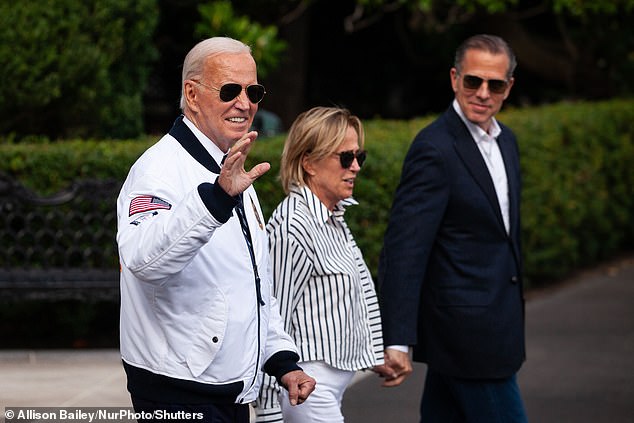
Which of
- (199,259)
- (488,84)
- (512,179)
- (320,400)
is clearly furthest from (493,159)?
(199,259)

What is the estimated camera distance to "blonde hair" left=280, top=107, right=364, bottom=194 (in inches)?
170

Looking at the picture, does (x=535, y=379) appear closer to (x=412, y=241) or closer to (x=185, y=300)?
(x=412, y=241)

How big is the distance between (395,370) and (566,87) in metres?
14.0

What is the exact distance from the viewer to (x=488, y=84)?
460 centimetres

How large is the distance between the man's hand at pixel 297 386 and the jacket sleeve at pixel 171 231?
2.52 feet

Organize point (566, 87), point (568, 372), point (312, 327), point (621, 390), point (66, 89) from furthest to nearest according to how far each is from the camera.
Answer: point (566, 87), point (66, 89), point (568, 372), point (621, 390), point (312, 327)

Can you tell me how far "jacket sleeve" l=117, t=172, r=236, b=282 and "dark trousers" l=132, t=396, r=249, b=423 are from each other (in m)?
0.44

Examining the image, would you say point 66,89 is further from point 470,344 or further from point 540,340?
point 470,344

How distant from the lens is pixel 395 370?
14.4 ft

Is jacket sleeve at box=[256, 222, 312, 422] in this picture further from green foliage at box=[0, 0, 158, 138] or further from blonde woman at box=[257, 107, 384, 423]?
green foliage at box=[0, 0, 158, 138]

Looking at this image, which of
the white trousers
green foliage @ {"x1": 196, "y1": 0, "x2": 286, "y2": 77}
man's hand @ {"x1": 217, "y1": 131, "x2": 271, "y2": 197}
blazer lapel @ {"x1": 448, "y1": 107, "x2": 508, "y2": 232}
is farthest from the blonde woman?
green foliage @ {"x1": 196, "y1": 0, "x2": 286, "y2": 77}

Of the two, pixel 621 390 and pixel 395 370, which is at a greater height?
pixel 395 370

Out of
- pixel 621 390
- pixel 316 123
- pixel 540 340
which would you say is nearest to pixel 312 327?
pixel 316 123

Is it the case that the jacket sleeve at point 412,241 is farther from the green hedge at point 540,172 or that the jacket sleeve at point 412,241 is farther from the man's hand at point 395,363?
the green hedge at point 540,172
